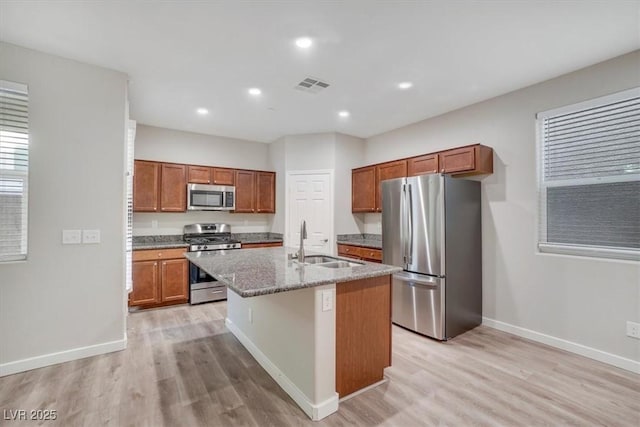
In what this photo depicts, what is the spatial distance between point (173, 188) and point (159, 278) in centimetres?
143

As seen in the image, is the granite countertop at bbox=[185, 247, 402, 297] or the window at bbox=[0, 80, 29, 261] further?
the window at bbox=[0, 80, 29, 261]

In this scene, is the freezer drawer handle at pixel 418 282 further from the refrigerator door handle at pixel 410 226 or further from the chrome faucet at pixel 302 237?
the chrome faucet at pixel 302 237

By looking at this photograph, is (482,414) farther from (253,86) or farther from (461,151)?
(253,86)

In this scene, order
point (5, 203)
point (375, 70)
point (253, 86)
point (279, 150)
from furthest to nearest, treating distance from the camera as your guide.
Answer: point (279, 150) < point (253, 86) < point (375, 70) < point (5, 203)

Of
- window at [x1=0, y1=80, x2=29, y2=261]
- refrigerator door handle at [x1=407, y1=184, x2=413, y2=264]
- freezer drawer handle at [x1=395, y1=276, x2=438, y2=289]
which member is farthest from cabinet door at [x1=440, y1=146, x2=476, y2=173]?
window at [x1=0, y1=80, x2=29, y2=261]

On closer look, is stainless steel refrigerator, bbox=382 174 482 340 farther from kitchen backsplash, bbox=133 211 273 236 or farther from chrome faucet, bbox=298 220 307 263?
kitchen backsplash, bbox=133 211 273 236

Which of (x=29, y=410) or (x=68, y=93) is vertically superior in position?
(x=68, y=93)

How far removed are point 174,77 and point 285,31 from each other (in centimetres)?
151

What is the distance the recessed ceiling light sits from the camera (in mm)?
2438

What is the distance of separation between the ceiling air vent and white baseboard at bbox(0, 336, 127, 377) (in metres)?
3.30

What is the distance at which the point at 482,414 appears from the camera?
1999 millimetres

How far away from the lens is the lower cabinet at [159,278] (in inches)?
163

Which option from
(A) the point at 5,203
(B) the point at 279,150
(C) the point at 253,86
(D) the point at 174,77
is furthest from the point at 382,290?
(B) the point at 279,150

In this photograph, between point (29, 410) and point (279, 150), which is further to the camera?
→ point (279, 150)
